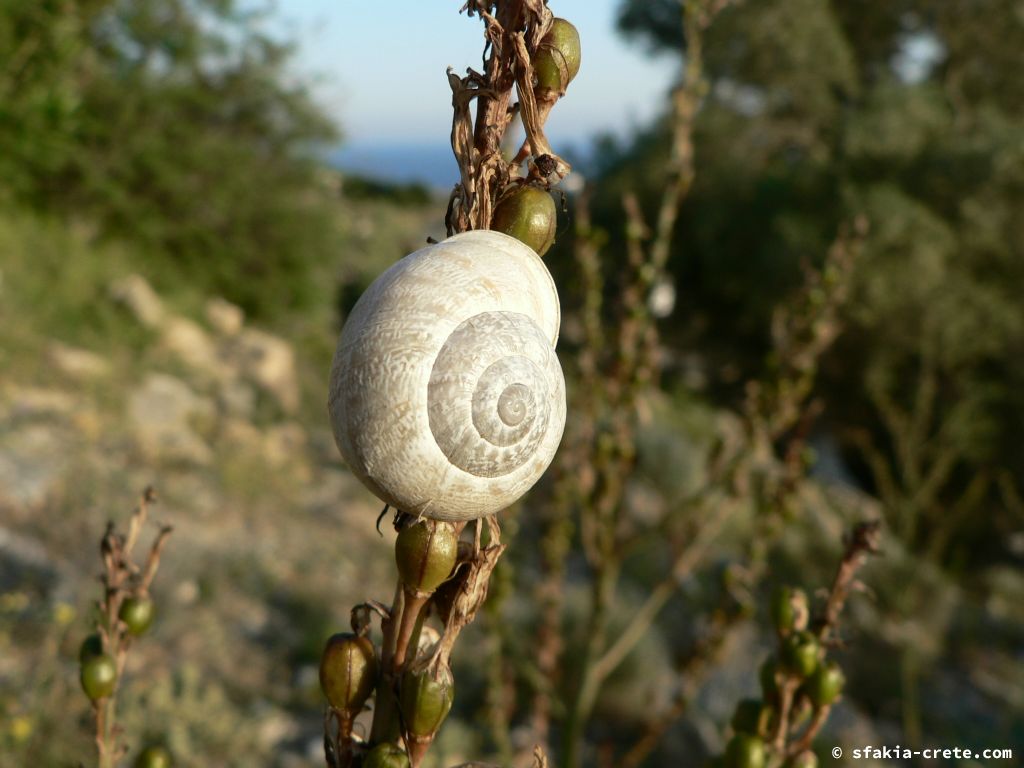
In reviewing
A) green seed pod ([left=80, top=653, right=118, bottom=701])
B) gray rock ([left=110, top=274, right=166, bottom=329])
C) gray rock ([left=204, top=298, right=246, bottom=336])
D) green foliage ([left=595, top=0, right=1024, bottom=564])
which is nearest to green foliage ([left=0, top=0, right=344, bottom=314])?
gray rock ([left=204, top=298, right=246, bottom=336])

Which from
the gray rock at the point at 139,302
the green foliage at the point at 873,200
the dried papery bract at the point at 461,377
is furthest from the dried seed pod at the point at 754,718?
the gray rock at the point at 139,302

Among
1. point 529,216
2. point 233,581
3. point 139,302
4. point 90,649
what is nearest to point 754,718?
point 529,216

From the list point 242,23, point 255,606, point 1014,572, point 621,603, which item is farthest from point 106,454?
point 1014,572

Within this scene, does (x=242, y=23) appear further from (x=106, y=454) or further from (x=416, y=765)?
(x=416, y=765)

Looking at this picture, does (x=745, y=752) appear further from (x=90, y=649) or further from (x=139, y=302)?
(x=139, y=302)

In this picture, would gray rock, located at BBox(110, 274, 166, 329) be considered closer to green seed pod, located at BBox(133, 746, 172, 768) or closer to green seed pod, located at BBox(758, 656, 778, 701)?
green seed pod, located at BBox(133, 746, 172, 768)
